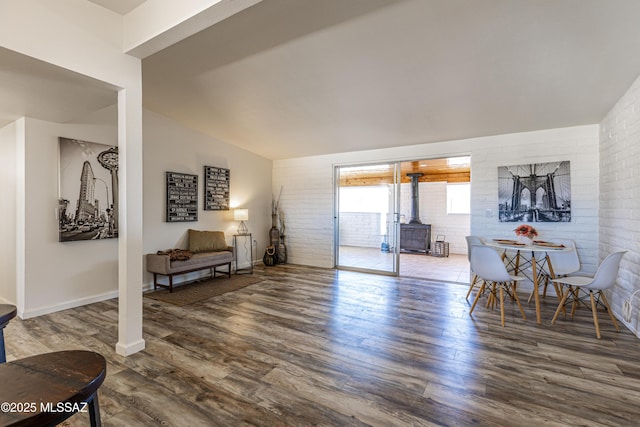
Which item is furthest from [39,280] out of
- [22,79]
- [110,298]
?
[22,79]

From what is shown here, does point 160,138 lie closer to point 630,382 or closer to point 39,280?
point 39,280

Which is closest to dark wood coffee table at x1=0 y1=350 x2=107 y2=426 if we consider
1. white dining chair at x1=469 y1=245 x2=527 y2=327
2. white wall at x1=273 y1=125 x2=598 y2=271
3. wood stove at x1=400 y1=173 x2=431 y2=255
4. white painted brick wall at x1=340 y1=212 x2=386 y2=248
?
white dining chair at x1=469 y1=245 x2=527 y2=327

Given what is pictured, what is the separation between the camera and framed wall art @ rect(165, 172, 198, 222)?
4.75 m

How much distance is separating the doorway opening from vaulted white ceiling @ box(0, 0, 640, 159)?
1380mm

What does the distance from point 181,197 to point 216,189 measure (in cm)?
74

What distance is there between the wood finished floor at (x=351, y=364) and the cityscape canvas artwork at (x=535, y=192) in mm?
1314

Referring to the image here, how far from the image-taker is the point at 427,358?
2.42 metres

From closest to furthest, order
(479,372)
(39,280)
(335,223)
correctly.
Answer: (479,372) < (39,280) < (335,223)

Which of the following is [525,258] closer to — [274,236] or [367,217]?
[367,217]

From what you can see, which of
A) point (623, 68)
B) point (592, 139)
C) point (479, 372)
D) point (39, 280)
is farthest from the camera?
point (592, 139)

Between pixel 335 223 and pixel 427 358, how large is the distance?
390 centimetres

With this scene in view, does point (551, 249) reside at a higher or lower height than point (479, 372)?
higher

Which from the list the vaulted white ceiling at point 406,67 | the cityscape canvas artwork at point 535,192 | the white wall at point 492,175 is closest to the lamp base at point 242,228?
the white wall at point 492,175

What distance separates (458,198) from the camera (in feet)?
27.7
